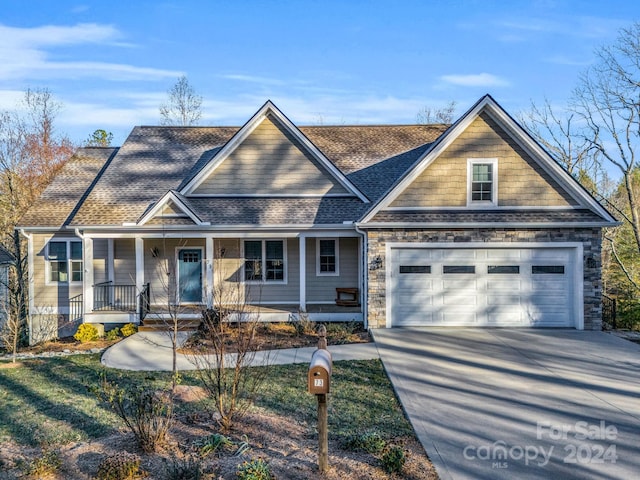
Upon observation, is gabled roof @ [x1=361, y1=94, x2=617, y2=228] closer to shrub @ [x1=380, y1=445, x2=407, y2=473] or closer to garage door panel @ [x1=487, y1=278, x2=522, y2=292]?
garage door panel @ [x1=487, y1=278, x2=522, y2=292]

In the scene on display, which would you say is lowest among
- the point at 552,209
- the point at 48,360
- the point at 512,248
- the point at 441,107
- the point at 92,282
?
the point at 48,360

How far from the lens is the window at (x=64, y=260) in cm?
1508

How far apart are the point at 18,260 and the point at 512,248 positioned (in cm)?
1670

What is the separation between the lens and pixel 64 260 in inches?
597

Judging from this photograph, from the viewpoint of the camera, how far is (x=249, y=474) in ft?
14.3

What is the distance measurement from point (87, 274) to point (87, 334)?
6.53 ft

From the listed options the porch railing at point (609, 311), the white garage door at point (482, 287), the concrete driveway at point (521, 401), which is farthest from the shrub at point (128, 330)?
the porch railing at point (609, 311)

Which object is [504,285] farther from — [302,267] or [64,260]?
[64,260]

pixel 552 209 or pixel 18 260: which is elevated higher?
pixel 552 209

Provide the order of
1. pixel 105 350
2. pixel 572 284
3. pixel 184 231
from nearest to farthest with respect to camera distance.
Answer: pixel 105 350
pixel 572 284
pixel 184 231

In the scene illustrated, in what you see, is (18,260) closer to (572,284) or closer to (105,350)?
(105,350)

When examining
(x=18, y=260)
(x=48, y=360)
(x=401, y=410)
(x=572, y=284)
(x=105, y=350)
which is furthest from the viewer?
(x=18, y=260)

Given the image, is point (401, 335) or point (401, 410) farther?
point (401, 335)

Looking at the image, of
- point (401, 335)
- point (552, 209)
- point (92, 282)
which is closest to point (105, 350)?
point (92, 282)
